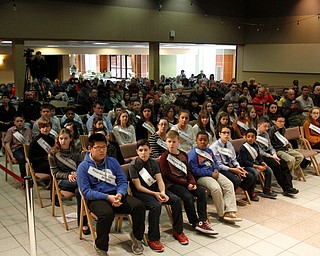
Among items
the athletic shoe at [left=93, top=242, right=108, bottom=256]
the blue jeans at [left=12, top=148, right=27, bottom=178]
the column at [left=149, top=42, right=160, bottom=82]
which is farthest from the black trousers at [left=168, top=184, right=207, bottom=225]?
the column at [left=149, top=42, right=160, bottom=82]

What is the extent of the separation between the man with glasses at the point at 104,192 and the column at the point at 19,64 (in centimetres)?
696

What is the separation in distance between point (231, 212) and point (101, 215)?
1.73m

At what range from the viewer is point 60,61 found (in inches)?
766

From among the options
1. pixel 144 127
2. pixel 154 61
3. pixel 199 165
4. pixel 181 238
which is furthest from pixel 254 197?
pixel 154 61

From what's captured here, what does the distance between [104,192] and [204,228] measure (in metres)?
1.22

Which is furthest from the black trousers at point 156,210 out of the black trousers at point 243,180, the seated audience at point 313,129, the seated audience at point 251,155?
the seated audience at point 313,129

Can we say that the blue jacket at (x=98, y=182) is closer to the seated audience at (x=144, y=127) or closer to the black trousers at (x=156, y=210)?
the black trousers at (x=156, y=210)

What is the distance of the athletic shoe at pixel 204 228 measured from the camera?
422 centimetres

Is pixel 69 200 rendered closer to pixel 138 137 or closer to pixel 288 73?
pixel 138 137

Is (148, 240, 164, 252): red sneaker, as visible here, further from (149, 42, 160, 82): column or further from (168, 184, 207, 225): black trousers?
(149, 42, 160, 82): column

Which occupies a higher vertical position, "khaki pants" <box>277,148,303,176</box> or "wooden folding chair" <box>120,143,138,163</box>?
"wooden folding chair" <box>120,143,138,163</box>

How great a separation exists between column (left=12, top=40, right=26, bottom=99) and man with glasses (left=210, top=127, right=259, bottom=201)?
673 centimetres

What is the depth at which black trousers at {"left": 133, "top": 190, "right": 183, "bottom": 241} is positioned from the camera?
3938 mm

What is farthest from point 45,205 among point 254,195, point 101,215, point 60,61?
point 60,61
